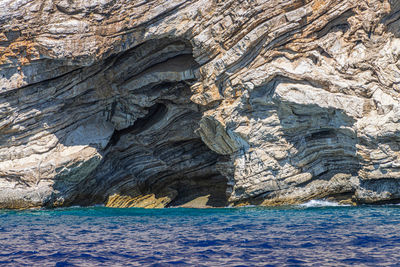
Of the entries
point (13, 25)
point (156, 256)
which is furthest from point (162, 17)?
point (156, 256)

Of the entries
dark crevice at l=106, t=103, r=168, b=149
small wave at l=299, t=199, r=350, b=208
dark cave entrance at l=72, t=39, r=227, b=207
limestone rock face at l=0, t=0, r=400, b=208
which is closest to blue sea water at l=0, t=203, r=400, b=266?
small wave at l=299, t=199, r=350, b=208

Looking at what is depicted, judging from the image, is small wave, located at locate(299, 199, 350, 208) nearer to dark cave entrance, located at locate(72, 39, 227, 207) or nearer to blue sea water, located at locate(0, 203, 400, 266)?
blue sea water, located at locate(0, 203, 400, 266)

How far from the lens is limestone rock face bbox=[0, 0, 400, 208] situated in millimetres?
22641

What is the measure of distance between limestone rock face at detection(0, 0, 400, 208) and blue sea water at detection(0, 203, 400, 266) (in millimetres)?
4375

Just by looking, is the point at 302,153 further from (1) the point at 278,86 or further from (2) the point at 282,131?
(1) the point at 278,86

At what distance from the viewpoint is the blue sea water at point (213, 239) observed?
1147 cm

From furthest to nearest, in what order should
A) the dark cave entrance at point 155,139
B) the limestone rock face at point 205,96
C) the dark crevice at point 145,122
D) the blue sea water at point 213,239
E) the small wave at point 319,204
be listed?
1. the dark crevice at point 145,122
2. the dark cave entrance at point 155,139
3. the small wave at point 319,204
4. the limestone rock face at point 205,96
5. the blue sea water at point 213,239

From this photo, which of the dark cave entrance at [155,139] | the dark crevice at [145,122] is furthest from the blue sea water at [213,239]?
the dark crevice at [145,122]

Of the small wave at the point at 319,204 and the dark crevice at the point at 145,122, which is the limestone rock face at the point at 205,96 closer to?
the dark crevice at the point at 145,122

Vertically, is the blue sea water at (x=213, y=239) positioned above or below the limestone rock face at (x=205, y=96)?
below

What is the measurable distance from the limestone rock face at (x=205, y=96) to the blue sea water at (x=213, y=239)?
14.4 feet

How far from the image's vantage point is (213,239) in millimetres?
14172

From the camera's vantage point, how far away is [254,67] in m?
24.5

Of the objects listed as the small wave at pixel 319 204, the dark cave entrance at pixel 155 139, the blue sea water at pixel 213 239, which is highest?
the dark cave entrance at pixel 155 139
